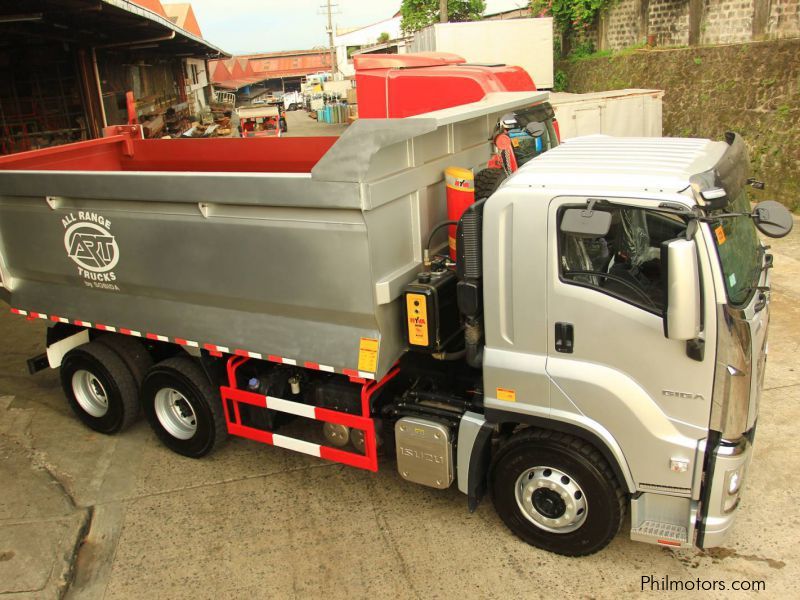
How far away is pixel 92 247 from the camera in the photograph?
5254 millimetres

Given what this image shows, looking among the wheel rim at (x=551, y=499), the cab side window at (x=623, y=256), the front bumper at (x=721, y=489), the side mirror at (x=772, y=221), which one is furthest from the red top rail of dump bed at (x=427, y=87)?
the front bumper at (x=721, y=489)

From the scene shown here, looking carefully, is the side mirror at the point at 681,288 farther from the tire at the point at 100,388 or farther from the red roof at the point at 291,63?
the red roof at the point at 291,63

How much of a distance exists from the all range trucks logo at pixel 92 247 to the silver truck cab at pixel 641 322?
3.11 metres

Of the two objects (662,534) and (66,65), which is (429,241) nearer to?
(662,534)

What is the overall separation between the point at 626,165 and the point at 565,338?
1008mm

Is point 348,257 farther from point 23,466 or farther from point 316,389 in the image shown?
point 23,466

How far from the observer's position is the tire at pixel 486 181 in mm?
4762

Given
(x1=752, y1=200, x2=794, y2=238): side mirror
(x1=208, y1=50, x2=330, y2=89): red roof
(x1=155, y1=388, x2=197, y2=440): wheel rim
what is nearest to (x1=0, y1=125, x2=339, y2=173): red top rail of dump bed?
(x1=155, y1=388, x2=197, y2=440): wheel rim

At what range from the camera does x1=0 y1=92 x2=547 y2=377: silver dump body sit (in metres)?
3.96

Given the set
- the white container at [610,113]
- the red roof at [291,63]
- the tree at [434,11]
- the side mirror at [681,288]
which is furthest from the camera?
the red roof at [291,63]

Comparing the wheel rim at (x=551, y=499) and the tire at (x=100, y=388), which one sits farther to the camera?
the tire at (x=100, y=388)

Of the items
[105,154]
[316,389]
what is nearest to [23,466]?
[316,389]

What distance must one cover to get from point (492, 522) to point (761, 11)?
1411 cm

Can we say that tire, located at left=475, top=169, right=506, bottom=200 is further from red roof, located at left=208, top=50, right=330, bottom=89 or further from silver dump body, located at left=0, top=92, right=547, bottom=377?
red roof, located at left=208, top=50, right=330, bottom=89
